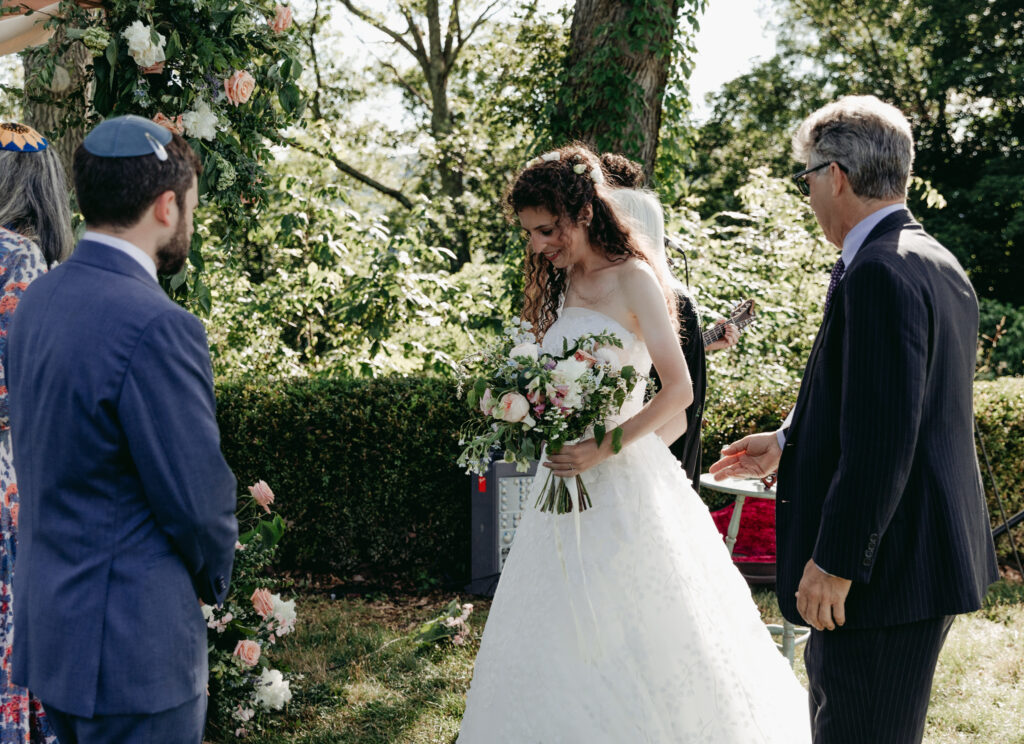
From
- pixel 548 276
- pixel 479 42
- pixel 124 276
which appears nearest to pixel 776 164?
pixel 479 42

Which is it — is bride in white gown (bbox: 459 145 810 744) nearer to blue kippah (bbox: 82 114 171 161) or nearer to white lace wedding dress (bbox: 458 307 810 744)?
white lace wedding dress (bbox: 458 307 810 744)

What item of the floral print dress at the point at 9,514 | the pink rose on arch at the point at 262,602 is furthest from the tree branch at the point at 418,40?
the floral print dress at the point at 9,514

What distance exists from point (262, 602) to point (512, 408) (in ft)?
5.37

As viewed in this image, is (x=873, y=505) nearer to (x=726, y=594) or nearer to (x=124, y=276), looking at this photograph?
(x=726, y=594)

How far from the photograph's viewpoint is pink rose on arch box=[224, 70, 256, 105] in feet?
10.6

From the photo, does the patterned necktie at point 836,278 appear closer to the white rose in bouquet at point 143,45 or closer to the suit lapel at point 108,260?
the suit lapel at point 108,260

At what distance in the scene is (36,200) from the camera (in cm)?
268

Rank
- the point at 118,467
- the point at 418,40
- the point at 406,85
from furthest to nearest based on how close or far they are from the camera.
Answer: the point at 406,85
the point at 418,40
the point at 118,467

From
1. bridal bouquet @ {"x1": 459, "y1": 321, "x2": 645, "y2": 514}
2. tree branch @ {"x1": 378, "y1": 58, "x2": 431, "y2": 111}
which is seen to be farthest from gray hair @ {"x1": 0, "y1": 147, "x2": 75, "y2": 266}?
tree branch @ {"x1": 378, "y1": 58, "x2": 431, "y2": 111}

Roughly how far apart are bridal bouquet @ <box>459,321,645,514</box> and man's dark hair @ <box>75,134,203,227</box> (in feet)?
4.30

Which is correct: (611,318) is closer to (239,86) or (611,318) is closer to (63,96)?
(239,86)

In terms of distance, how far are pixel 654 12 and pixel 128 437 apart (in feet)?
19.8

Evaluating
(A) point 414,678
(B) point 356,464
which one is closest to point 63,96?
(B) point 356,464

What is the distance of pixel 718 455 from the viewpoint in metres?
6.25
